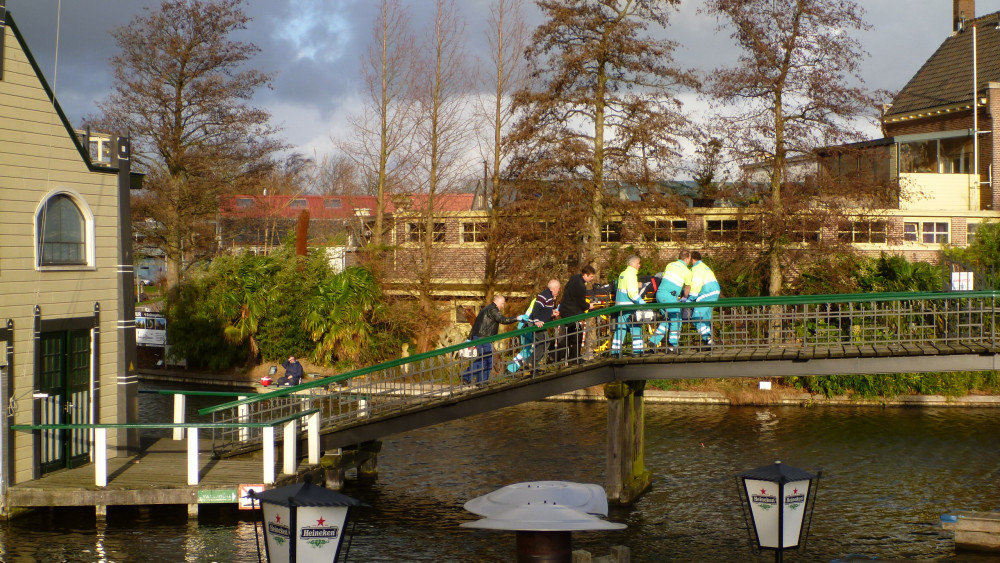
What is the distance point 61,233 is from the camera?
739 inches

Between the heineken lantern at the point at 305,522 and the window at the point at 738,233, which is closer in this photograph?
the heineken lantern at the point at 305,522

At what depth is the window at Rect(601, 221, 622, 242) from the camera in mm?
36812

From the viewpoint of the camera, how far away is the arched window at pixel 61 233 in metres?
18.3

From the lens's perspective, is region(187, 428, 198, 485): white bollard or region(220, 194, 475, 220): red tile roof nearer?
region(187, 428, 198, 485): white bollard

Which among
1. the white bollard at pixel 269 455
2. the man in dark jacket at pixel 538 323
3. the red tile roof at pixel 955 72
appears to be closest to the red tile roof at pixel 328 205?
the red tile roof at pixel 955 72

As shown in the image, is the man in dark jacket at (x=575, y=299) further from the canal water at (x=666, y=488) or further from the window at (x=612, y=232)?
the window at (x=612, y=232)

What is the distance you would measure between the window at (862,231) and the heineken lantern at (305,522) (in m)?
27.1

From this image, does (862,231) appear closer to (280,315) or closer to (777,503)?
(280,315)

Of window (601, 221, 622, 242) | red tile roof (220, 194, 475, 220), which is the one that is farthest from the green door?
red tile roof (220, 194, 475, 220)

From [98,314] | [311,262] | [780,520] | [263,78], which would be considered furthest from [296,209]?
[780,520]

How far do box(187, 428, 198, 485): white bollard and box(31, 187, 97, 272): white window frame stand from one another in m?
3.93

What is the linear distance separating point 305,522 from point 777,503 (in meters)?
4.98

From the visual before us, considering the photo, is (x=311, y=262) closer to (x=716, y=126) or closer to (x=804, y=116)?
(x=716, y=126)

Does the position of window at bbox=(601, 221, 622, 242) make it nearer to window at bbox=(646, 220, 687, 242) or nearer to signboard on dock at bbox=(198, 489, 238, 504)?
window at bbox=(646, 220, 687, 242)
